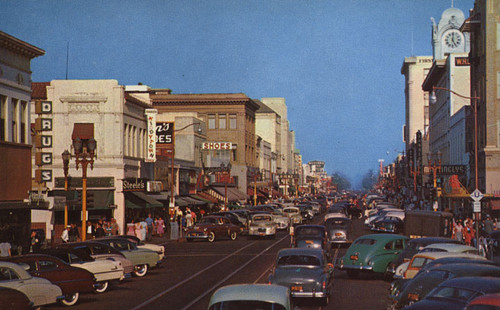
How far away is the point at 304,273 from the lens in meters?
20.8

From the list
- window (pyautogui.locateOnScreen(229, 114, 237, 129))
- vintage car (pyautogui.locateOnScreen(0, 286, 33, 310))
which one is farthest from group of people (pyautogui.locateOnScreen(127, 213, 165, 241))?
window (pyautogui.locateOnScreen(229, 114, 237, 129))

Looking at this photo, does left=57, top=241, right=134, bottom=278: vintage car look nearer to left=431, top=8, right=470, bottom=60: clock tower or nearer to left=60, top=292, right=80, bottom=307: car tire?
left=60, top=292, right=80, bottom=307: car tire

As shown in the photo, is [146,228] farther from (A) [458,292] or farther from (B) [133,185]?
(A) [458,292]

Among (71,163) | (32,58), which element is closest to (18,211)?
(32,58)

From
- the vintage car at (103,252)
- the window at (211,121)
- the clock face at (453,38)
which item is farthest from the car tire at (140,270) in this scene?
the clock face at (453,38)

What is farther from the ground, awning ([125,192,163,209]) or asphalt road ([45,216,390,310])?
awning ([125,192,163,209])

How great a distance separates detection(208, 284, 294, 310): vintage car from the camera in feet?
41.5

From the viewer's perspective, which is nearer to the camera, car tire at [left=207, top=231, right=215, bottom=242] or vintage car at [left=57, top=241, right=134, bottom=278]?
vintage car at [left=57, top=241, right=134, bottom=278]

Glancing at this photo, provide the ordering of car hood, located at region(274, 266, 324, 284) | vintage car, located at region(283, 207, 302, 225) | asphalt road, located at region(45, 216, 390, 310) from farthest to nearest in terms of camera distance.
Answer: vintage car, located at region(283, 207, 302, 225) < asphalt road, located at region(45, 216, 390, 310) < car hood, located at region(274, 266, 324, 284)

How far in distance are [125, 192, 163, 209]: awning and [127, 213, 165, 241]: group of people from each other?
209 cm

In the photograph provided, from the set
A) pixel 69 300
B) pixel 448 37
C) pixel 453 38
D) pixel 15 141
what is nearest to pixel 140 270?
pixel 69 300

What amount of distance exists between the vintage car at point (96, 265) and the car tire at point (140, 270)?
467 centimetres

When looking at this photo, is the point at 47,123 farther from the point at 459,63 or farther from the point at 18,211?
the point at 459,63

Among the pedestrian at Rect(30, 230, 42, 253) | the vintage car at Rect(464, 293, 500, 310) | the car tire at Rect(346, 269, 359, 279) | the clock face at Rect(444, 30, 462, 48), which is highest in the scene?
the clock face at Rect(444, 30, 462, 48)
